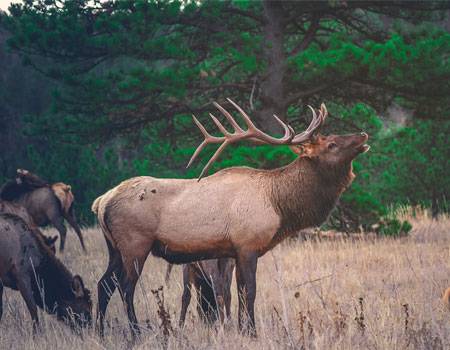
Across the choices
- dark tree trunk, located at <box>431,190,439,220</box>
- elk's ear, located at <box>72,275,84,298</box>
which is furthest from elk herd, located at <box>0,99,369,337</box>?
dark tree trunk, located at <box>431,190,439,220</box>

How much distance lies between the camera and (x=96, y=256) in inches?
442

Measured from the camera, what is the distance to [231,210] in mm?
5754

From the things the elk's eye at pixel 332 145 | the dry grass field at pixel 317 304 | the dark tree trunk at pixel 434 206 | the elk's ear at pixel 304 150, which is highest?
the elk's eye at pixel 332 145

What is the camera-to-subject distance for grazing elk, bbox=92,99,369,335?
18.8ft

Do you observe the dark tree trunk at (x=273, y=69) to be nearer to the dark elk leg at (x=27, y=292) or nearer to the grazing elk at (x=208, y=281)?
the grazing elk at (x=208, y=281)

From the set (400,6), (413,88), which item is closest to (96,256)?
(413,88)

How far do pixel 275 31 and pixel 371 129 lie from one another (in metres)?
2.44

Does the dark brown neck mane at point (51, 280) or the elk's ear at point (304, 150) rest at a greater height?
the elk's ear at point (304, 150)

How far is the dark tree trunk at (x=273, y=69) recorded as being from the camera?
Result: 11453mm

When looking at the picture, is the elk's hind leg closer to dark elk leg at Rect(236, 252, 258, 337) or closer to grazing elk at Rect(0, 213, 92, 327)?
grazing elk at Rect(0, 213, 92, 327)

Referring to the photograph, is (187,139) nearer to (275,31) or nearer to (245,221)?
(275,31)

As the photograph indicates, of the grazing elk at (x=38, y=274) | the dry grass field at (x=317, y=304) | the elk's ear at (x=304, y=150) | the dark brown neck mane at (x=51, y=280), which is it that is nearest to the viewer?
the dry grass field at (x=317, y=304)

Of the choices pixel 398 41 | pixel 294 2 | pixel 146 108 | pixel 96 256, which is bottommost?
pixel 96 256

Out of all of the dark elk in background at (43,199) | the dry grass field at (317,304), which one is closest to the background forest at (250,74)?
the dark elk in background at (43,199)
